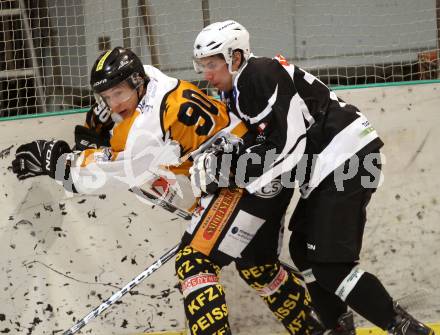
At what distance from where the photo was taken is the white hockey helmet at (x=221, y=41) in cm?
251

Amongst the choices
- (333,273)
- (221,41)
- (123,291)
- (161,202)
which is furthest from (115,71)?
(333,273)

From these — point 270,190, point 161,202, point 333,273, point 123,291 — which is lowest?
point 123,291

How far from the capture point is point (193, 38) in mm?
3410

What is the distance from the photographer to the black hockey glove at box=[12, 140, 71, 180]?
2672mm

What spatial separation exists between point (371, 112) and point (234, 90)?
0.91m

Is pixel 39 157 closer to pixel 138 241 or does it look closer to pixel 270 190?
pixel 138 241

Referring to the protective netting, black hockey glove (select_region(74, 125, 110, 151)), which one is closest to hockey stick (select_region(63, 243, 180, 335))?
black hockey glove (select_region(74, 125, 110, 151))

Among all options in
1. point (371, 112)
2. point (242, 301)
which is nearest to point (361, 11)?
point (371, 112)

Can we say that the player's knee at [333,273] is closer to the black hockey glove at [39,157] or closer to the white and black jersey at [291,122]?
the white and black jersey at [291,122]

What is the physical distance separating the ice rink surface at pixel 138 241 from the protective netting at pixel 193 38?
26 cm

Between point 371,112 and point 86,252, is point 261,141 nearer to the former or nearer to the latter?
point 371,112

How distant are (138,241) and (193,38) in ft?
3.22

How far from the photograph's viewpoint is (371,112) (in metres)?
3.19

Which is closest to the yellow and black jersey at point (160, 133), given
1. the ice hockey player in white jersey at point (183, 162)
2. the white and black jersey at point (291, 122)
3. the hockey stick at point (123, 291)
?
the ice hockey player in white jersey at point (183, 162)
